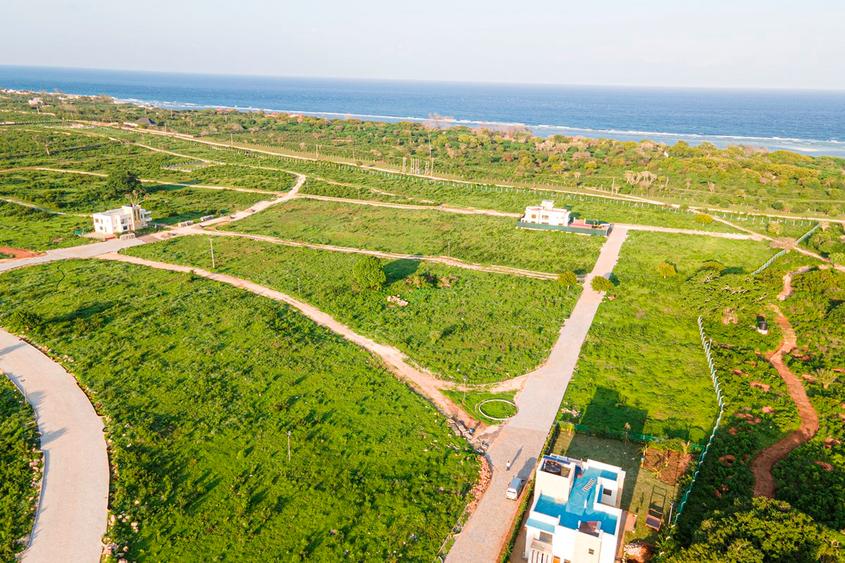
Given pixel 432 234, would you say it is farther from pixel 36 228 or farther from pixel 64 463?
pixel 64 463

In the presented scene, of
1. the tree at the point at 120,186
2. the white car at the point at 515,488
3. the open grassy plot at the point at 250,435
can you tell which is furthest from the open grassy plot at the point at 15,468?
the tree at the point at 120,186

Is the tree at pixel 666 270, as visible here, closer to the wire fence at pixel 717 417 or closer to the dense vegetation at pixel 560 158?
the wire fence at pixel 717 417

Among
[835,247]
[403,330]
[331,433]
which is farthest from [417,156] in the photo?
[331,433]

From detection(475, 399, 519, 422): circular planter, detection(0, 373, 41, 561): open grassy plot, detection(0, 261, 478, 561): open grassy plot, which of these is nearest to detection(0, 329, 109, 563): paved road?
detection(0, 373, 41, 561): open grassy plot

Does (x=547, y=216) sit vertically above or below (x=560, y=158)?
below

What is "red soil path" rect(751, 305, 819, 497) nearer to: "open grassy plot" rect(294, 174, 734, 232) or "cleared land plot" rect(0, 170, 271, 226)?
"open grassy plot" rect(294, 174, 734, 232)

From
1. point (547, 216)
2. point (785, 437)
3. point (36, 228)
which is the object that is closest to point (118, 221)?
point (36, 228)

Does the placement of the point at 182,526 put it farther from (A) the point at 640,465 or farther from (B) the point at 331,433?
(A) the point at 640,465
